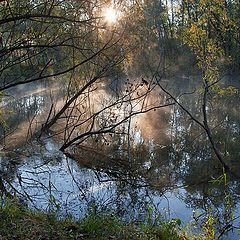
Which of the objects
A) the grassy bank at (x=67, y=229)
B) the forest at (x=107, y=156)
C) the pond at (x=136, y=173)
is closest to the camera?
the grassy bank at (x=67, y=229)

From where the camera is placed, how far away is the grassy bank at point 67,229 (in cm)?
436

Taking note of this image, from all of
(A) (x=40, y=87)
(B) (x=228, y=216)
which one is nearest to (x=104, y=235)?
(B) (x=228, y=216)

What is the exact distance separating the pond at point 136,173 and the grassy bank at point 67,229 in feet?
3.85

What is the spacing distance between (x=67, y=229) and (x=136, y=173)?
4.69m

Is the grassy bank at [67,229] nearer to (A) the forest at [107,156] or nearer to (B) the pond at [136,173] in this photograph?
A: (A) the forest at [107,156]

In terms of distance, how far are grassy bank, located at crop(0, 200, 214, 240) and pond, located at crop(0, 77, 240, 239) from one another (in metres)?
1.17

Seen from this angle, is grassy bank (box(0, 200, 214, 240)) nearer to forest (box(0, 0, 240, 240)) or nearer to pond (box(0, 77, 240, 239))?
forest (box(0, 0, 240, 240))

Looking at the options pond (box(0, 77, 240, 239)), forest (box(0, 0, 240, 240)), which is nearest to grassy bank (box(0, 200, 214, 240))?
forest (box(0, 0, 240, 240))

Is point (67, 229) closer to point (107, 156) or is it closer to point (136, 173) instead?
point (136, 173)

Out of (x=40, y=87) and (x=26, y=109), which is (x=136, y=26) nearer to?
(x=26, y=109)

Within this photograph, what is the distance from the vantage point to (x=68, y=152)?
11312 mm

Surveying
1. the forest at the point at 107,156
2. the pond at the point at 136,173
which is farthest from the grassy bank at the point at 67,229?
the pond at the point at 136,173

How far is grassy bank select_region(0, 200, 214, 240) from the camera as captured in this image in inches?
172

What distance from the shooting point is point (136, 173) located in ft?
30.6
